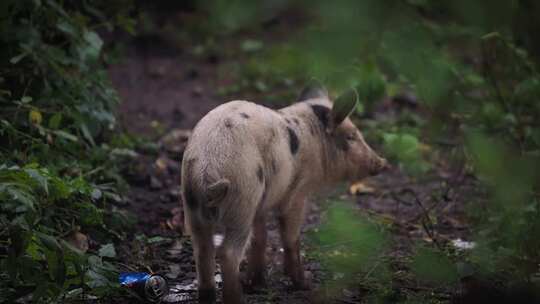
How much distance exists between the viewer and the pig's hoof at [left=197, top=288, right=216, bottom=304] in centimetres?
388

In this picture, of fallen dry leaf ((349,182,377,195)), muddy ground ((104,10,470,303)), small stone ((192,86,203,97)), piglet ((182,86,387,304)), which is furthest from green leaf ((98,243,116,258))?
small stone ((192,86,203,97))

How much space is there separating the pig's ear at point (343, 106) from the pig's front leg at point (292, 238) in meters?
0.59

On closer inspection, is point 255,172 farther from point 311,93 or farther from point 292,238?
point 311,93

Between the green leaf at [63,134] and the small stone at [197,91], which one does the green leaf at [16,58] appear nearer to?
the green leaf at [63,134]

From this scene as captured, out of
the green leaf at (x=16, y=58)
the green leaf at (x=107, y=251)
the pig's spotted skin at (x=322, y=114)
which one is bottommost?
the green leaf at (x=107, y=251)

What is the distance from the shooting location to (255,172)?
385 centimetres

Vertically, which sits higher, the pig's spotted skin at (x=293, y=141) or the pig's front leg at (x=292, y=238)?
the pig's spotted skin at (x=293, y=141)

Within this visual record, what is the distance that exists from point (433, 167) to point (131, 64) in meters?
3.90

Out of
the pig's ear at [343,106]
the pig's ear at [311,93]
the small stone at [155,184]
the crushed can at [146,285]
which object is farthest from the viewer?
the small stone at [155,184]

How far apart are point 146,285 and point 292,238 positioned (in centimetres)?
96

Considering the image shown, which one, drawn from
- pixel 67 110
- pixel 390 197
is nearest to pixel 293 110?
pixel 67 110

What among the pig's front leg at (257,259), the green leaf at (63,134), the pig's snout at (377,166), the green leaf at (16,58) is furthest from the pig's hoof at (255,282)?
the green leaf at (16,58)

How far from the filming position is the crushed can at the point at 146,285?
13.1ft

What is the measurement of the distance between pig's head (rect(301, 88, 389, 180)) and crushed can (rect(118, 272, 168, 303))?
4.77 feet
